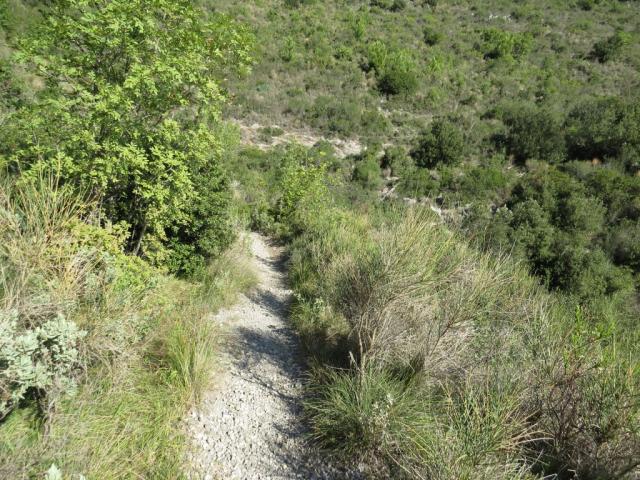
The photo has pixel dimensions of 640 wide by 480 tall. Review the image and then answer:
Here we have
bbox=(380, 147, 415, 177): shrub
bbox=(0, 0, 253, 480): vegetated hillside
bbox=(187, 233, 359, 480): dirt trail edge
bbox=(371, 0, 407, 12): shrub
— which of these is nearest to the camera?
bbox=(0, 0, 253, 480): vegetated hillside

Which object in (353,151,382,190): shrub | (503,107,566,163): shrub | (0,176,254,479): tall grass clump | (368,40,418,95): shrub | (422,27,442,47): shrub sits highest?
→ (422,27,442,47): shrub

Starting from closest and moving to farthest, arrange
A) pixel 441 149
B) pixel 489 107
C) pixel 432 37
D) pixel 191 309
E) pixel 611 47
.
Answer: pixel 191 309, pixel 441 149, pixel 489 107, pixel 611 47, pixel 432 37

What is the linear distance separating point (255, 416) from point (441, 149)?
16.2m

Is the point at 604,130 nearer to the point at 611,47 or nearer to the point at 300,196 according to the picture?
the point at 611,47

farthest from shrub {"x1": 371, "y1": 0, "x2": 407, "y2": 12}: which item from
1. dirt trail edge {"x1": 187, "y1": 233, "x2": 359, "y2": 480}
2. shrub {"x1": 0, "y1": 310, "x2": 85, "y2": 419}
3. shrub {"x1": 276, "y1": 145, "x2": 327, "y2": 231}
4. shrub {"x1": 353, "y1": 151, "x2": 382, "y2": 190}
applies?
shrub {"x1": 0, "y1": 310, "x2": 85, "y2": 419}

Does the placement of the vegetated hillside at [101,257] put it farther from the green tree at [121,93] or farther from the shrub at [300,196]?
the shrub at [300,196]

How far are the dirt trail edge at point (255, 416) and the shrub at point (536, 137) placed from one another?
1674 cm

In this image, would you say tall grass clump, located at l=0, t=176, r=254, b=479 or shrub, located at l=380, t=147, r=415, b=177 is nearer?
tall grass clump, located at l=0, t=176, r=254, b=479

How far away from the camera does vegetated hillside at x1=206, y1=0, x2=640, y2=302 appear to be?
11.9 m

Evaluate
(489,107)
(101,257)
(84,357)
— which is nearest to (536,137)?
(489,107)

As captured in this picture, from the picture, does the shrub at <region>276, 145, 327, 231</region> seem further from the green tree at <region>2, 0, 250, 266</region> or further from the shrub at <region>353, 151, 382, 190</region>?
the shrub at <region>353, 151, 382, 190</region>

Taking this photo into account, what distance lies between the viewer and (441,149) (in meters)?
17.2

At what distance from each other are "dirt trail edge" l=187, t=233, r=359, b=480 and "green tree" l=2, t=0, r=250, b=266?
1.73 meters

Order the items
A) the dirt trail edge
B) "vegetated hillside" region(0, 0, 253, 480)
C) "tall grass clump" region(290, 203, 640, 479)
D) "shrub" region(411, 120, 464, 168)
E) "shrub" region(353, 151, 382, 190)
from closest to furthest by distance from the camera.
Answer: "vegetated hillside" region(0, 0, 253, 480)
"tall grass clump" region(290, 203, 640, 479)
the dirt trail edge
"shrub" region(353, 151, 382, 190)
"shrub" region(411, 120, 464, 168)
